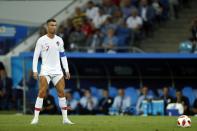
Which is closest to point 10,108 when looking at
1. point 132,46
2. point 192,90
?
point 132,46

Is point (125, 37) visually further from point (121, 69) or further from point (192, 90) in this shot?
point (192, 90)

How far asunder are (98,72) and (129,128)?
1173 cm

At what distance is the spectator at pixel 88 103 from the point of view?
24.3 meters

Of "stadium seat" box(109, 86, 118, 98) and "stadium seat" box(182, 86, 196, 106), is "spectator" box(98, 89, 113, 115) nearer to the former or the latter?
"stadium seat" box(109, 86, 118, 98)

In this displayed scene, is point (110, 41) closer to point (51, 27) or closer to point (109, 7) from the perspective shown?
point (109, 7)

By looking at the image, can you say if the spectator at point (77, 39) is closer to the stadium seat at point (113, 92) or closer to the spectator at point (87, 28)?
the spectator at point (87, 28)

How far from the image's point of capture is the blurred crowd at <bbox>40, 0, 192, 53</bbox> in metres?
25.0

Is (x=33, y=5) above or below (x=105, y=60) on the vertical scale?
above

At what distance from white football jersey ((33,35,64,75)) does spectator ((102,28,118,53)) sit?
9152mm

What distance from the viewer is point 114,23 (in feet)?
84.6

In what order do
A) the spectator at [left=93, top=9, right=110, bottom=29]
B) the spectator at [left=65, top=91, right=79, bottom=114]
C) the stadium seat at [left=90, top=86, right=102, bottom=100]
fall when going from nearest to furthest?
the spectator at [left=65, top=91, right=79, bottom=114]
the stadium seat at [left=90, top=86, right=102, bottom=100]
the spectator at [left=93, top=9, right=110, bottom=29]

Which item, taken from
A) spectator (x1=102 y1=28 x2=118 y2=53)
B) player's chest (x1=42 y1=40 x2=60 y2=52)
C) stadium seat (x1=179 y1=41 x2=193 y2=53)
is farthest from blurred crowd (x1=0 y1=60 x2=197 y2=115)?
player's chest (x1=42 y1=40 x2=60 y2=52)

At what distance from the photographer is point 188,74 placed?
24406 millimetres

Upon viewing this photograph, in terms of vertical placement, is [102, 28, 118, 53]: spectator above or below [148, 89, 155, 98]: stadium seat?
above
